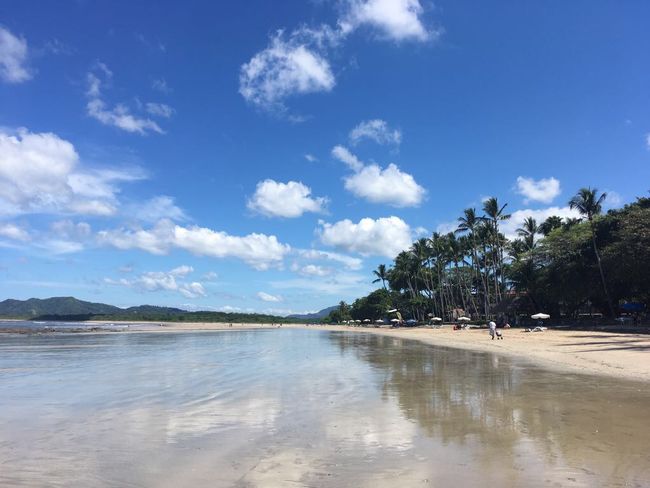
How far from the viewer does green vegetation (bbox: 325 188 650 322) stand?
39.7m

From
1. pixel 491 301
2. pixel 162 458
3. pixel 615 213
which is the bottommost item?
pixel 162 458

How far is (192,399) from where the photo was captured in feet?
40.9

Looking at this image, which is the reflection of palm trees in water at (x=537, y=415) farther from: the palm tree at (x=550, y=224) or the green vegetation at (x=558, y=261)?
the palm tree at (x=550, y=224)

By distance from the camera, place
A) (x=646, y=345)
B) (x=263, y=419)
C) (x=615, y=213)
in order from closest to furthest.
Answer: (x=263, y=419) < (x=646, y=345) < (x=615, y=213)

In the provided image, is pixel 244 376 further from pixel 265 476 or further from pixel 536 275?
pixel 536 275

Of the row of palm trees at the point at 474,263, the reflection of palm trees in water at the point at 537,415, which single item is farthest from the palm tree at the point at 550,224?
the reflection of palm trees in water at the point at 537,415

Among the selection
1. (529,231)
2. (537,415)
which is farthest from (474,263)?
(537,415)

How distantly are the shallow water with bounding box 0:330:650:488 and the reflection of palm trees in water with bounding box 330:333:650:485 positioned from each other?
35mm

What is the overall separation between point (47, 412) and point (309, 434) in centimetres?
681

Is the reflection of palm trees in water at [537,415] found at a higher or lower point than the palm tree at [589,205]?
lower

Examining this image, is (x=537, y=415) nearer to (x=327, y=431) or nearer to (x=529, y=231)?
(x=327, y=431)

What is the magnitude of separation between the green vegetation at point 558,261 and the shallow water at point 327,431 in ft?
98.3

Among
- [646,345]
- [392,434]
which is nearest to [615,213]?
[646,345]

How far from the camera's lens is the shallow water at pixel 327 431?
6340 millimetres
